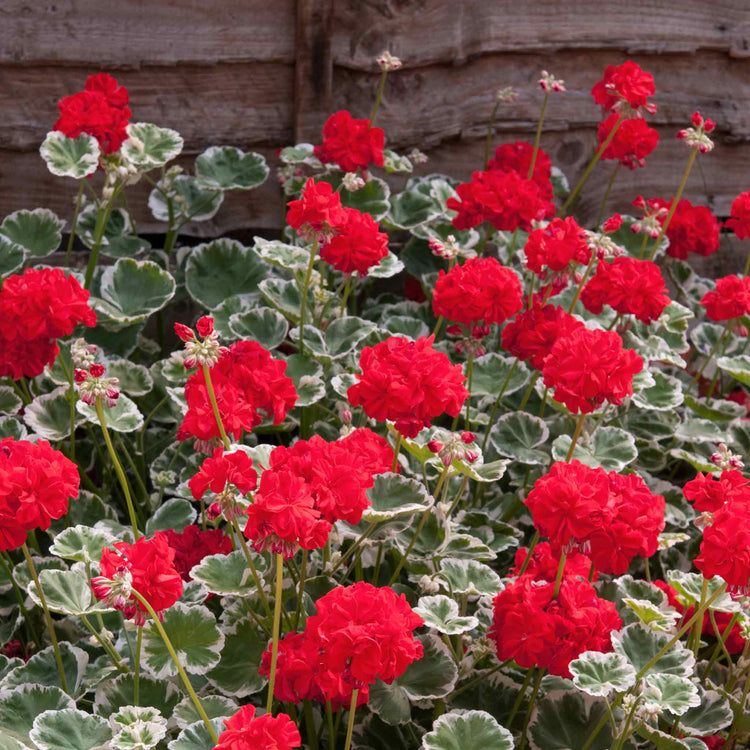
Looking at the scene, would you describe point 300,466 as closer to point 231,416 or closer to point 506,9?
point 231,416

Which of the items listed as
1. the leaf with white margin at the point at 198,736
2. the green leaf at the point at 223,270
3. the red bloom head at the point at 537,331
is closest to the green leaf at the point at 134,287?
the green leaf at the point at 223,270

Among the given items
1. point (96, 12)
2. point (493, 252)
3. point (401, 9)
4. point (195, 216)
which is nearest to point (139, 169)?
point (195, 216)

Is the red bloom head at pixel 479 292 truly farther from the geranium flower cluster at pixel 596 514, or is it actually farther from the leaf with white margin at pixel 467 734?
the leaf with white margin at pixel 467 734

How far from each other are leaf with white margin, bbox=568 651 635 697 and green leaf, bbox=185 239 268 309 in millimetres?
1276

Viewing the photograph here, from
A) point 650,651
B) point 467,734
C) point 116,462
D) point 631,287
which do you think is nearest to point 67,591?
point 116,462

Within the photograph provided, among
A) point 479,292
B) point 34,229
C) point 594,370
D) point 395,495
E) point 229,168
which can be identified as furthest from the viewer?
point 229,168

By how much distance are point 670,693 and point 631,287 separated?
74 centimetres

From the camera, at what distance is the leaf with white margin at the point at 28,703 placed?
1.28m

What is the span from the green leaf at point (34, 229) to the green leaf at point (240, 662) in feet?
3.63

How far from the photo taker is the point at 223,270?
2.25 m

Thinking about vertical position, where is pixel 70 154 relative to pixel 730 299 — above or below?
above

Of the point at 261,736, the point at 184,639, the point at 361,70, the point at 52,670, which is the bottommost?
the point at 52,670

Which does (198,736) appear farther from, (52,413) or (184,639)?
(52,413)

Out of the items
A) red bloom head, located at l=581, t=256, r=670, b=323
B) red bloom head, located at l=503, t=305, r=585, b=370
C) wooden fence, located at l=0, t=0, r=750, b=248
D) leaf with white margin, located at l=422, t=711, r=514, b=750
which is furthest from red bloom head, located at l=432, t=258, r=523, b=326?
wooden fence, located at l=0, t=0, r=750, b=248
